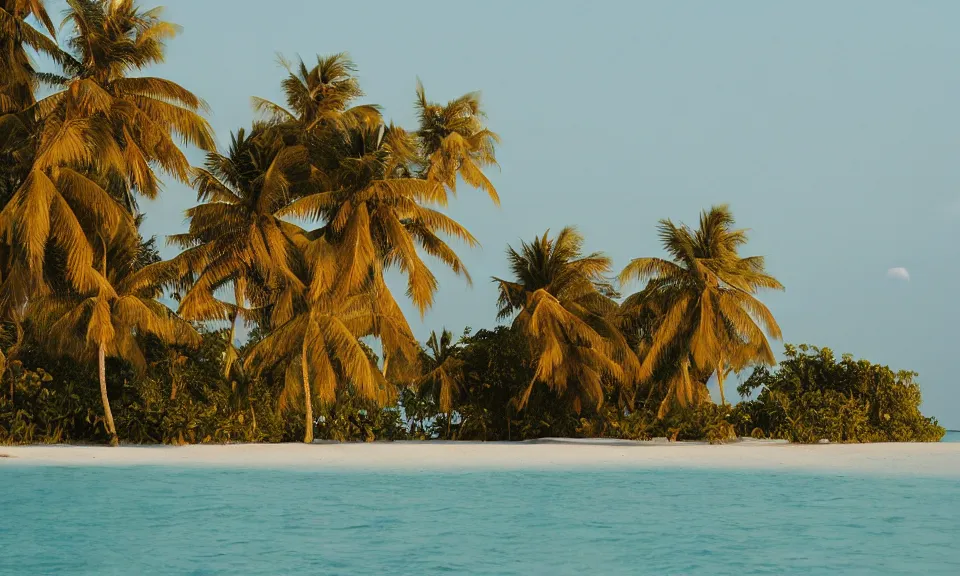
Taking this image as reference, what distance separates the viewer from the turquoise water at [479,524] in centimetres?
685

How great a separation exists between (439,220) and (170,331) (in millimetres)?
6048

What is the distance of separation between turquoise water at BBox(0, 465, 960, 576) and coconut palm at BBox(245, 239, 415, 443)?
20.0ft

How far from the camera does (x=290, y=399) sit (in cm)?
2038

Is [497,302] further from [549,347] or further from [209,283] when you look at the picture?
[209,283]

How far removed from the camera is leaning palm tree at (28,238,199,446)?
699 inches

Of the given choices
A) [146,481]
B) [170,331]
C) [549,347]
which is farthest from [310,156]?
[146,481]

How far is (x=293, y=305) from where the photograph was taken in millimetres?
20438

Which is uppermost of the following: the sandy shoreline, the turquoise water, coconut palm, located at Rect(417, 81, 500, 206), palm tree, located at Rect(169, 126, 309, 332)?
coconut palm, located at Rect(417, 81, 500, 206)

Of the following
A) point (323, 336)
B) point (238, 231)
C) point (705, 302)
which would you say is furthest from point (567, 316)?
point (238, 231)

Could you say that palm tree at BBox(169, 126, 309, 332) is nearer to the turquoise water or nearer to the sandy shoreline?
the sandy shoreline

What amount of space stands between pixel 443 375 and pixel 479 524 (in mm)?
13083

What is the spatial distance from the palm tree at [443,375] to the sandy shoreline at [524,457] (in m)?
2.93

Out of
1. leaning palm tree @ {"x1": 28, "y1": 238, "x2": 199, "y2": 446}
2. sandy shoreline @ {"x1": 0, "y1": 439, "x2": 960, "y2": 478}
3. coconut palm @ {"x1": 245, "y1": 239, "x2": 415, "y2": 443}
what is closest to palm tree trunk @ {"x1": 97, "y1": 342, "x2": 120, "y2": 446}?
leaning palm tree @ {"x1": 28, "y1": 238, "x2": 199, "y2": 446}

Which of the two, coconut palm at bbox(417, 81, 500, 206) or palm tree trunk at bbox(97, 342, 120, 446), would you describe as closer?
palm tree trunk at bbox(97, 342, 120, 446)
